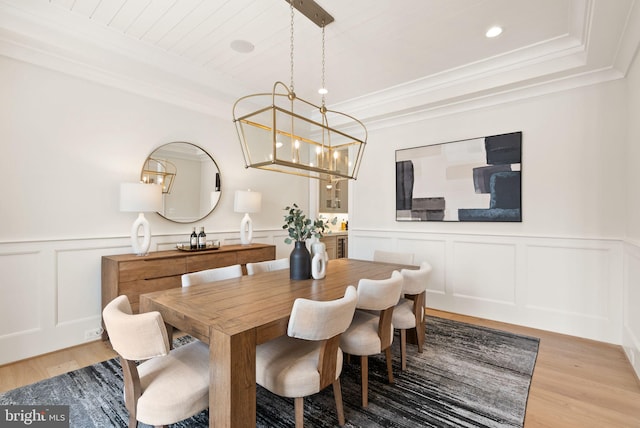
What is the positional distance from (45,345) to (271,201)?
307 centimetres

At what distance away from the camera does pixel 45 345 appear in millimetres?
2701

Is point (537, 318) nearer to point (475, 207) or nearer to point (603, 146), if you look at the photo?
point (475, 207)

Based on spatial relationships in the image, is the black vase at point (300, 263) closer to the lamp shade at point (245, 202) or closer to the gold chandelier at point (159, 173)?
the lamp shade at point (245, 202)

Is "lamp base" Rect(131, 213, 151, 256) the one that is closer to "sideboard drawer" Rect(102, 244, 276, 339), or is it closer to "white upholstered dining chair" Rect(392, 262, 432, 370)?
"sideboard drawer" Rect(102, 244, 276, 339)

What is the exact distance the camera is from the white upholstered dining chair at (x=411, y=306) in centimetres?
232

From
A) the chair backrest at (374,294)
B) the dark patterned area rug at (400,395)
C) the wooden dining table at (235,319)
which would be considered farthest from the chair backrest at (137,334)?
the chair backrest at (374,294)

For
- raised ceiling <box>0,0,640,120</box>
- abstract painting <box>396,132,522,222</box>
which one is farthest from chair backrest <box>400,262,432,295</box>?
raised ceiling <box>0,0,640,120</box>

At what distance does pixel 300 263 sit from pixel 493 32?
8.79 ft

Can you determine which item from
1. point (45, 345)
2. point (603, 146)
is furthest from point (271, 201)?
point (603, 146)

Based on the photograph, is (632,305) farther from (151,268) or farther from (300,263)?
(151,268)

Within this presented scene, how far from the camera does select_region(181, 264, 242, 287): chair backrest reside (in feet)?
7.09

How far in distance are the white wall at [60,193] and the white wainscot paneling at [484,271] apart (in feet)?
12.0

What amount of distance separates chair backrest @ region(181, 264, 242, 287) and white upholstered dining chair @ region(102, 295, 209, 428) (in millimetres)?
666

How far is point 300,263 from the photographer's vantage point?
2.35m
